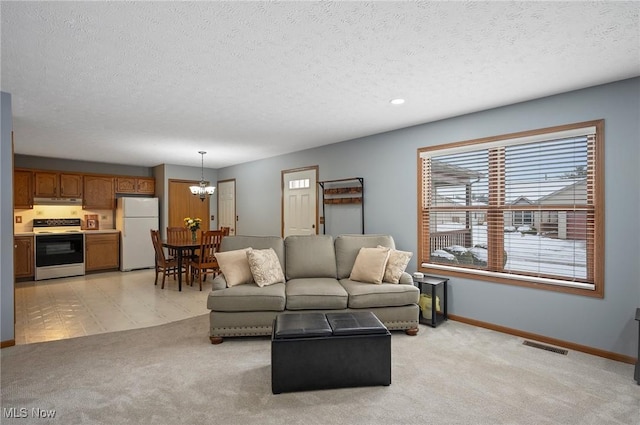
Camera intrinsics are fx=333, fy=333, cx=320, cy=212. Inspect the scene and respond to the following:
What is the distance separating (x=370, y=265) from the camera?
152 inches

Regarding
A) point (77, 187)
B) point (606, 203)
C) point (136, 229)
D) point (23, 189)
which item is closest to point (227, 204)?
point (136, 229)

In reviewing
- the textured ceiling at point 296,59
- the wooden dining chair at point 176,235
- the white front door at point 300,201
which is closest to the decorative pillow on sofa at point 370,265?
the textured ceiling at point 296,59

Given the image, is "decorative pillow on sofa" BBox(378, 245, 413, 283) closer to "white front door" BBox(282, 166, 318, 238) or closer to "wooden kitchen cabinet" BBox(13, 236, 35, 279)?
"white front door" BBox(282, 166, 318, 238)

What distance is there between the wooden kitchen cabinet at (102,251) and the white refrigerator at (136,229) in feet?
0.46

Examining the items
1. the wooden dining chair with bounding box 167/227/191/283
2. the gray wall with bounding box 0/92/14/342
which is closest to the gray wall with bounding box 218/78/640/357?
the wooden dining chair with bounding box 167/227/191/283

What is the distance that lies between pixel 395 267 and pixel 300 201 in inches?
111

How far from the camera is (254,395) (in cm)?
236

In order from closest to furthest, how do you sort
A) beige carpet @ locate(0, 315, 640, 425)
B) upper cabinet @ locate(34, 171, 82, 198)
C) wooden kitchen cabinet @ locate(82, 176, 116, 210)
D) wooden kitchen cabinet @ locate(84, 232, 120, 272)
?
1. beige carpet @ locate(0, 315, 640, 425)
2. upper cabinet @ locate(34, 171, 82, 198)
3. wooden kitchen cabinet @ locate(84, 232, 120, 272)
4. wooden kitchen cabinet @ locate(82, 176, 116, 210)

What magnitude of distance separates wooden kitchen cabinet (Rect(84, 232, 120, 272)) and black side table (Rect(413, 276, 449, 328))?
21.4 feet

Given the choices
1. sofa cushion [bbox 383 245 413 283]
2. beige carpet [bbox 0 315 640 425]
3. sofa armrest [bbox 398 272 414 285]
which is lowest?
beige carpet [bbox 0 315 640 425]

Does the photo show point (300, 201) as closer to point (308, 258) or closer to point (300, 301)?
point (308, 258)

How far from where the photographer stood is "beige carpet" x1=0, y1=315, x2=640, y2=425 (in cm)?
212

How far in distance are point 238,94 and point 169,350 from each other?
2547 mm

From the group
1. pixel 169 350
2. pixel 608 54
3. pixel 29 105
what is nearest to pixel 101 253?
Result: pixel 29 105
